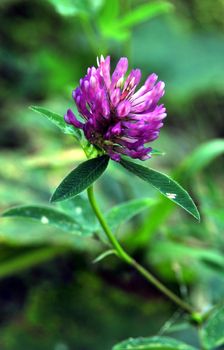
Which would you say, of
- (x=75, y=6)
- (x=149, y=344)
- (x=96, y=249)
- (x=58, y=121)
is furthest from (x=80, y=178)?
(x=75, y=6)

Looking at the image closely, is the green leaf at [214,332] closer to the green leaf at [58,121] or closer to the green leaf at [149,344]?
the green leaf at [149,344]

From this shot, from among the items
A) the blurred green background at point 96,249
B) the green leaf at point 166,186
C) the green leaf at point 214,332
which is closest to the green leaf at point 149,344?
the green leaf at point 214,332

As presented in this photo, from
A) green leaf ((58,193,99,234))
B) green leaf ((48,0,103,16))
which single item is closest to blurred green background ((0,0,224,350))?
green leaf ((48,0,103,16))

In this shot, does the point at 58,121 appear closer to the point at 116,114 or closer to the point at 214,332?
the point at 116,114

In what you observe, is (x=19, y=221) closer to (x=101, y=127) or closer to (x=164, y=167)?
(x=164, y=167)

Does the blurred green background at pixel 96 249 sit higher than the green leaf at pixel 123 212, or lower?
higher

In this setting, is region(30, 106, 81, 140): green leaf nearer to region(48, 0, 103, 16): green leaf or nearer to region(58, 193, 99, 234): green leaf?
region(58, 193, 99, 234): green leaf
